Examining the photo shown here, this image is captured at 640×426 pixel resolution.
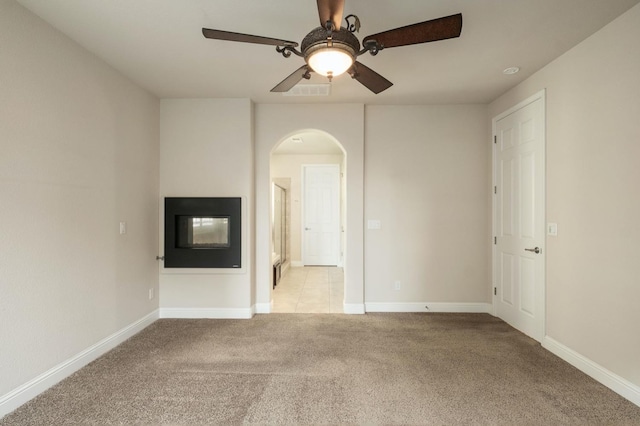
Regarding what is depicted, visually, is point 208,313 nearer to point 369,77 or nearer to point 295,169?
point 369,77

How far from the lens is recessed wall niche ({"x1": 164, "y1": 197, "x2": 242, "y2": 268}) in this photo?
11.9ft

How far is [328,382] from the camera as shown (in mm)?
2273

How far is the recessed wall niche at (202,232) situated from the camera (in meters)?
3.63

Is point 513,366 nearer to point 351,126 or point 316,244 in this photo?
point 351,126

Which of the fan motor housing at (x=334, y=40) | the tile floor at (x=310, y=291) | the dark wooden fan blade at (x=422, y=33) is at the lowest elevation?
the tile floor at (x=310, y=291)

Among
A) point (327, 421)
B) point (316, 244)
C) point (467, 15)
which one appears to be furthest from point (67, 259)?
point (316, 244)

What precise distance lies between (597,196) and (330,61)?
225cm

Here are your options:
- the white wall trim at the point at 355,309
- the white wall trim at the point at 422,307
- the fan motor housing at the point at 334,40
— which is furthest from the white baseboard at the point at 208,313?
the fan motor housing at the point at 334,40

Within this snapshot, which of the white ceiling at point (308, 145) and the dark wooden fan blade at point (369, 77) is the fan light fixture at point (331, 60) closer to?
the dark wooden fan blade at point (369, 77)

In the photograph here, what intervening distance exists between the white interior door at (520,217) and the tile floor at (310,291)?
1958mm

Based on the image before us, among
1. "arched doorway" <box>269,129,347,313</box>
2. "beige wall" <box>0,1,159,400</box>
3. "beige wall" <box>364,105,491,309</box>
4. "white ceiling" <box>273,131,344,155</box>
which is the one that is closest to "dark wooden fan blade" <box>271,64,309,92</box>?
"beige wall" <box>0,1,159,400</box>

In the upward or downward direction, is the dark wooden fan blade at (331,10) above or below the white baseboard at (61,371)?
above

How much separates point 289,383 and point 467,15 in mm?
2893

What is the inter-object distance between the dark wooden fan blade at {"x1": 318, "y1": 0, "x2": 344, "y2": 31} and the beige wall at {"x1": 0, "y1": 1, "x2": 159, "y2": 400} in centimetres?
201
